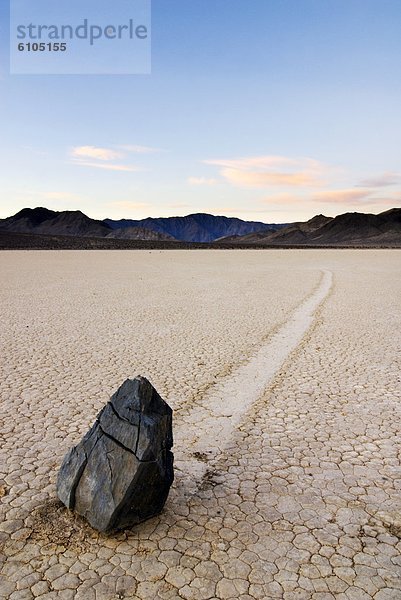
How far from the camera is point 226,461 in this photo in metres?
3.76

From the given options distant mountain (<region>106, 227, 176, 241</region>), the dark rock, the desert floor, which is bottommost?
the desert floor

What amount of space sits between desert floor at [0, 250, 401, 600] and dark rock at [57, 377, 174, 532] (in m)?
0.13

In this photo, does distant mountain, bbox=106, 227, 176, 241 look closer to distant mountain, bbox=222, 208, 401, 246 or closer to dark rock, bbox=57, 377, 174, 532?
distant mountain, bbox=222, 208, 401, 246

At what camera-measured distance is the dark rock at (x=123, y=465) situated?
9.01 feet

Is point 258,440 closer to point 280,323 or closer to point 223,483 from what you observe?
point 223,483

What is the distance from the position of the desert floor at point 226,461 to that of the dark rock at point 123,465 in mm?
135

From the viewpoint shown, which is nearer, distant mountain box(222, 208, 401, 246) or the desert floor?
the desert floor

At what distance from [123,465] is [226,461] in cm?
124

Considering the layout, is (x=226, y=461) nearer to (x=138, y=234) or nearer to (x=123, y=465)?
(x=123, y=465)

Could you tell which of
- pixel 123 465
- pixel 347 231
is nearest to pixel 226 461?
pixel 123 465

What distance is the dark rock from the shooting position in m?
2.75

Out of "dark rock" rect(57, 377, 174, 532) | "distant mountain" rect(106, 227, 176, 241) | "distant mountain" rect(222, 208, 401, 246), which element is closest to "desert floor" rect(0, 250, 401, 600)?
"dark rock" rect(57, 377, 174, 532)

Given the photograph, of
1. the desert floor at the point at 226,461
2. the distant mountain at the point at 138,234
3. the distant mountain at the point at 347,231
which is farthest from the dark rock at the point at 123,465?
the distant mountain at the point at 138,234

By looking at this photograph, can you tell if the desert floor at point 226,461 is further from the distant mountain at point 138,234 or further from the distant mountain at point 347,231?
the distant mountain at point 138,234
